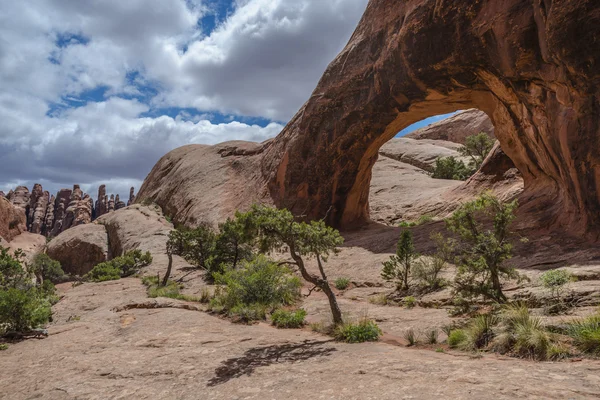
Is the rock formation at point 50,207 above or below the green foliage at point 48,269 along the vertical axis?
above

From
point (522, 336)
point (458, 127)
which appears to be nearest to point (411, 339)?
point (522, 336)

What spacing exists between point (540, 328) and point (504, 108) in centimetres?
1738

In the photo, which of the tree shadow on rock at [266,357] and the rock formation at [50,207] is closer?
the tree shadow on rock at [266,357]

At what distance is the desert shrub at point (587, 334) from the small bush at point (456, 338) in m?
2.26

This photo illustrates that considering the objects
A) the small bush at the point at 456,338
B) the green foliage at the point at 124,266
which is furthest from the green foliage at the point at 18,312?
the green foliage at the point at 124,266

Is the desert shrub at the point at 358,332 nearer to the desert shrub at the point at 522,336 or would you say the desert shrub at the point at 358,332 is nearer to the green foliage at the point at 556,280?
the desert shrub at the point at 522,336

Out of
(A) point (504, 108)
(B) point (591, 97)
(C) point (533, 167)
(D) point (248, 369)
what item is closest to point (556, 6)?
(B) point (591, 97)

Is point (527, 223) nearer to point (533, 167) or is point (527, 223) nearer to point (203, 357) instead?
point (533, 167)

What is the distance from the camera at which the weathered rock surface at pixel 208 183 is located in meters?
39.2

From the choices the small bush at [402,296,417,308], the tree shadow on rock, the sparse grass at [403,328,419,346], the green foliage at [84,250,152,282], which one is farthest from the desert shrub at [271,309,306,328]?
the green foliage at [84,250,152,282]

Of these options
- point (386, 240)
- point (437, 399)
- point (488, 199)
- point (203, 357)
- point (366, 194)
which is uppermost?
point (366, 194)

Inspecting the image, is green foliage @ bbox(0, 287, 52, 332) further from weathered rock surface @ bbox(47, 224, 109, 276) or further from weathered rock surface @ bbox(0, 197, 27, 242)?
weathered rock surface @ bbox(0, 197, 27, 242)

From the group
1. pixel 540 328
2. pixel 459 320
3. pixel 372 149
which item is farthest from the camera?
pixel 372 149

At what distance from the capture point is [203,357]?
1002 centimetres
